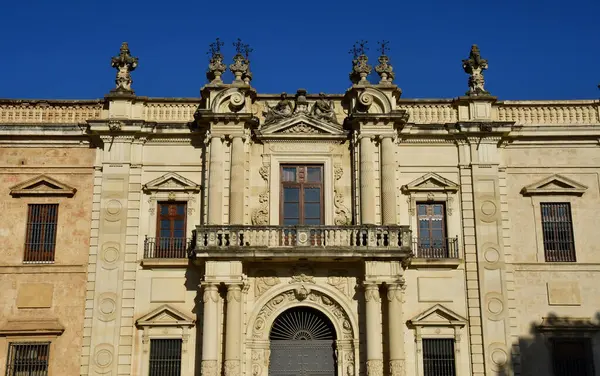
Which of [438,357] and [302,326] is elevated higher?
[302,326]

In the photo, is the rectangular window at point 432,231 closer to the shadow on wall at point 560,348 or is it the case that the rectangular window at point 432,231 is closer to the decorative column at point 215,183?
the shadow on wall at point 560,348

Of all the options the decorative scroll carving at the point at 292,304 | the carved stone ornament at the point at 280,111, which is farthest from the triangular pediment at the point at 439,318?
the carved stone ornament at the point at 280,111

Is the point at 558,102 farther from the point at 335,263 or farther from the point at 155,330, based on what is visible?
the point at 155,330

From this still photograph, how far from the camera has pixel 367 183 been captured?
78.3 feet

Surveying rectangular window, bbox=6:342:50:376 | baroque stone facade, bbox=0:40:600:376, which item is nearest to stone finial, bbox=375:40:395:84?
baroque stone facade, bbox=0:40:600:376

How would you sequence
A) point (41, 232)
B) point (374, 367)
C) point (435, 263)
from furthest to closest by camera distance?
point (41, 232) < point (435, 263) < point (374, 367)

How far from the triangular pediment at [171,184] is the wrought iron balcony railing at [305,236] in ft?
7.10

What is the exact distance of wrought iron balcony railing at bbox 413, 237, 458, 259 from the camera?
2391 centimetres

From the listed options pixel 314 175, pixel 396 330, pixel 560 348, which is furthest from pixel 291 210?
pixel 560 348

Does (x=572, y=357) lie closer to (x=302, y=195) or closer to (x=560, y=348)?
(x=560, y=348)

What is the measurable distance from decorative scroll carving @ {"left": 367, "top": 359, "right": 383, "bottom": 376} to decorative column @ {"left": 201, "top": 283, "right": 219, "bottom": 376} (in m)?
4.24

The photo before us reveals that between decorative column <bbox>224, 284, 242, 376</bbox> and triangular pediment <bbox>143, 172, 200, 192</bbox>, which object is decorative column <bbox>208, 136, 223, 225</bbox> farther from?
decorative column <bbox>224, 284, 242, 376</bbox>

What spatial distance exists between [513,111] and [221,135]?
945cm

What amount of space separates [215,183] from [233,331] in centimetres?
458
